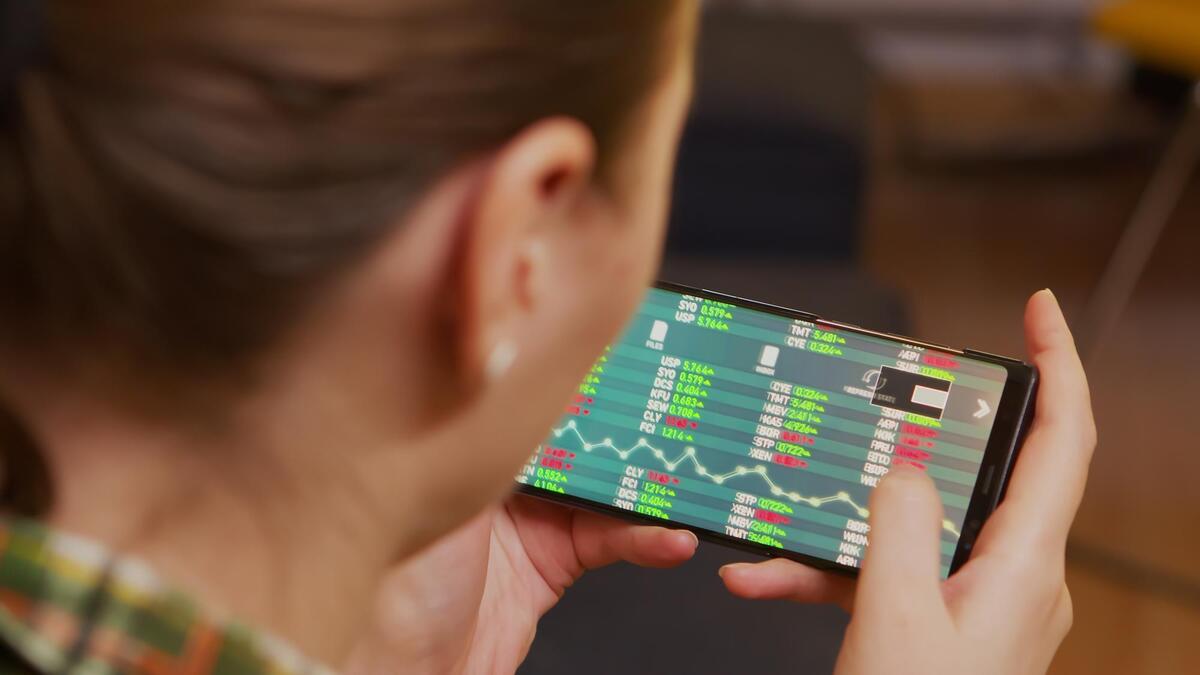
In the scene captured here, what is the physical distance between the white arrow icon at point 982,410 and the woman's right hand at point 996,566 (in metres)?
0.04

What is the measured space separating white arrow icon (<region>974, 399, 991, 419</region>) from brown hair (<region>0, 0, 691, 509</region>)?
436 mm

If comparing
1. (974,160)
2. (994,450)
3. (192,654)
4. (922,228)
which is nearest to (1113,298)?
(922,228)

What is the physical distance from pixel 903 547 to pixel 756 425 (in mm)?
187

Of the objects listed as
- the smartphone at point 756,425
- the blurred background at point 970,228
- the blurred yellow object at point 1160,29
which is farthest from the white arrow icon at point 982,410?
the blurred yellow object at point 1160,29

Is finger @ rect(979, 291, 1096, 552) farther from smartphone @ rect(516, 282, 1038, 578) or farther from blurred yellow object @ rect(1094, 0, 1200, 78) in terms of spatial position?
blurred yellow object @ rect(1094, 0, 1200, 78)

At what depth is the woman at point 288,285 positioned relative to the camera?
0.41m

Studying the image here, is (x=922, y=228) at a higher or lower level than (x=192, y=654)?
higher

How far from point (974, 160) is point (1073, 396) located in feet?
6.79

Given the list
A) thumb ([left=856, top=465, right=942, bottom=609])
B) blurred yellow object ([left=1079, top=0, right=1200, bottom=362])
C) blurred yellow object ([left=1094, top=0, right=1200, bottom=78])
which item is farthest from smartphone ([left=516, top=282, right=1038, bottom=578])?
blurred yellow object ([left=1094, top=0, right=1200, bottom=78])

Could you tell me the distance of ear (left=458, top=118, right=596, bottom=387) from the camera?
0.44 m

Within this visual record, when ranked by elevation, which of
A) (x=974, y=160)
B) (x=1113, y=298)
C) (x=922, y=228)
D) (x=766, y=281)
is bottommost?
(x=766, y=281)

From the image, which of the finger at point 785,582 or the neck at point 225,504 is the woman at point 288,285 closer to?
the neck at point 225,504

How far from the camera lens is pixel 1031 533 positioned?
0.70 meters

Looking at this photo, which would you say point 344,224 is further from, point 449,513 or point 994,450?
point 994,450
